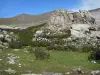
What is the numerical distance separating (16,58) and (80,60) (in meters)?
6.20

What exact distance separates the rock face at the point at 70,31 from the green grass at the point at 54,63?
6.46 metres

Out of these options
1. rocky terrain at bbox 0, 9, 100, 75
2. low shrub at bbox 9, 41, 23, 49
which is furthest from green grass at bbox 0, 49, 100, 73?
low shrub at bbox 9, 41, 23, 49

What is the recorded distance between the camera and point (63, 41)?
45000 mm

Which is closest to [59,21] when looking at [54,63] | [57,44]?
[57,44]

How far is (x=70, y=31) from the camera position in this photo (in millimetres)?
49500

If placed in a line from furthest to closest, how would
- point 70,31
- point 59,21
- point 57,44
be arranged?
1. point 59,21
2. point 70,31
3. point 57,44

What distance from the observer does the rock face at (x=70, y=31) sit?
4490 centimetres

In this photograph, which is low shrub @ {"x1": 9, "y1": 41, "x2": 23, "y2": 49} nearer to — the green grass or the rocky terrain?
the rocky terrain

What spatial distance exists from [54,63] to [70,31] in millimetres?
19287

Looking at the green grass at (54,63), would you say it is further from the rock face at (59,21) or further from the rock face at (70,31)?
the rock face at (59,21)

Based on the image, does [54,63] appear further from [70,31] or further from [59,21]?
[59,21]

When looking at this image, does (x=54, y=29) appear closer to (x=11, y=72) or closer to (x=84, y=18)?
A: (x=84, y=18)

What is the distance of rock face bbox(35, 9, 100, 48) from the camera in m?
44.9

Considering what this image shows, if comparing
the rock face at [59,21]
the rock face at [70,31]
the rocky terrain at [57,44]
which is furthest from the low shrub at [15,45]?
the rock face at [59,21]
